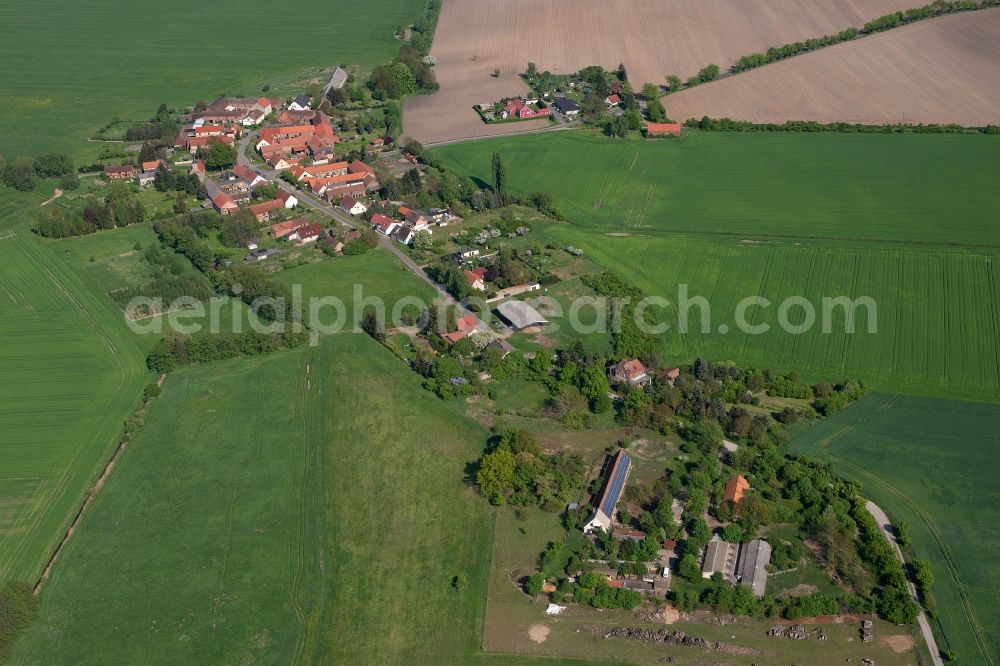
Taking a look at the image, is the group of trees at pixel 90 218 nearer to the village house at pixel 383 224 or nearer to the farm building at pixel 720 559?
the village house at pixel 383 224

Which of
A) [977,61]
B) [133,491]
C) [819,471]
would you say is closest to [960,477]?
[819,471]

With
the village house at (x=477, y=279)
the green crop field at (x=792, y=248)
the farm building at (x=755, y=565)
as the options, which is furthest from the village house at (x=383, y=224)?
the farm building at (x=755, y=565)

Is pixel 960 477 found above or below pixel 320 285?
below

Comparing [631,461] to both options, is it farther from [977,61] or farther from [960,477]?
[977,61]

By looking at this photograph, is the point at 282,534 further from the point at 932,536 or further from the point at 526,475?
the point at 932,536

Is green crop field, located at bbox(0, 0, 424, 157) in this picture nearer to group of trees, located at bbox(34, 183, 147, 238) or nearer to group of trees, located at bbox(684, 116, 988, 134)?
group of trees, located at bbox(34, 183, 147, 238)

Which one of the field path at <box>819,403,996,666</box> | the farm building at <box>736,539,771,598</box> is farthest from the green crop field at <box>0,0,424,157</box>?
the farm building at <box>736,539,771,598</box>
